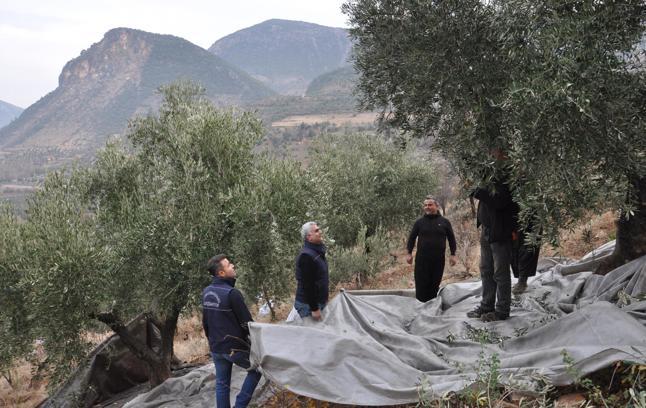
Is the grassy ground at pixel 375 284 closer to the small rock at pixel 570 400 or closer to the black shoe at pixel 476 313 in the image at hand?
the black shoe at pixel 476 313

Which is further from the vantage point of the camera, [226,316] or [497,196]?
[497,196]

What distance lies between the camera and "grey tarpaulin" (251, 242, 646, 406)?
579 cm

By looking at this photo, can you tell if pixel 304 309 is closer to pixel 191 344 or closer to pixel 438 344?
pixel 438 344

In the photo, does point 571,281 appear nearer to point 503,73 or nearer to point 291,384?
point 503,73

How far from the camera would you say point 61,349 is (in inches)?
428

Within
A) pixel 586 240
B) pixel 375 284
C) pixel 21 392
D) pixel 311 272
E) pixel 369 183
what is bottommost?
pixel 21 392

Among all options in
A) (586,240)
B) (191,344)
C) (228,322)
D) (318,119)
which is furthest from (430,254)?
(318,119)

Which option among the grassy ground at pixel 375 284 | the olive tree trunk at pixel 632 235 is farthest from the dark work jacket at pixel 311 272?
the grassy ground at pixel 375 284

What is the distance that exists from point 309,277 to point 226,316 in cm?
150

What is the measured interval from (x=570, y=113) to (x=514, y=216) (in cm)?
218

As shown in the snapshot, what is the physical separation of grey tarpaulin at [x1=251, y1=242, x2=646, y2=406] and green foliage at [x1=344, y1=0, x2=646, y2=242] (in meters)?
1.47

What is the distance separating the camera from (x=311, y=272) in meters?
7.62

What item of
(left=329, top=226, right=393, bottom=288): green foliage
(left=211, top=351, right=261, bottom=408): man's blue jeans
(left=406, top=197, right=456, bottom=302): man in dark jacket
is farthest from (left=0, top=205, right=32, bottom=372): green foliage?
(left=329, top=226, right=393, bottom=288): green foliage

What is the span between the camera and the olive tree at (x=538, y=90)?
242 inches
